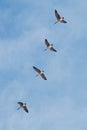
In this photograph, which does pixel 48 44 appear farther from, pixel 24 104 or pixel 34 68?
pixel 24 104

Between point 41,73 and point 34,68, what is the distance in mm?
2507

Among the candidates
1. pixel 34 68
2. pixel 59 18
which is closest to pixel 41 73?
pixel 34 68

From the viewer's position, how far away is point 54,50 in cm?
16175

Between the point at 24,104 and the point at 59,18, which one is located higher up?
the point at 59,18

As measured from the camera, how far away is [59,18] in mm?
159125

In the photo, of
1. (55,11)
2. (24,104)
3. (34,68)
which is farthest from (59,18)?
(24,104)

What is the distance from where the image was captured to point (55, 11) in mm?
159250

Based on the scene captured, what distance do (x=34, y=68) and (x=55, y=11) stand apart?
1764 centimetres

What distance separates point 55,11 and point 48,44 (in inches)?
374

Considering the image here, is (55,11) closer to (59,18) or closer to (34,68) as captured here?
(59,18)

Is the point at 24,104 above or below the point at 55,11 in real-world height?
below

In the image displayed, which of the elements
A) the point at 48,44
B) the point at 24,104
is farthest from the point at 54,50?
the point at 24,104

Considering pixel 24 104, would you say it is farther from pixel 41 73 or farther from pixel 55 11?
pixel 55 11

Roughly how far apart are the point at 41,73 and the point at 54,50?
7914 millimetres
